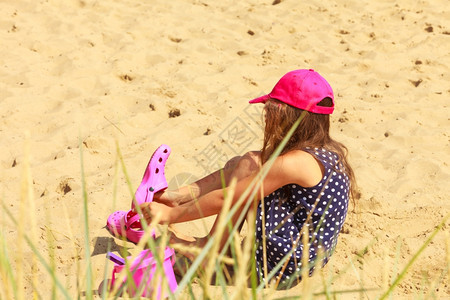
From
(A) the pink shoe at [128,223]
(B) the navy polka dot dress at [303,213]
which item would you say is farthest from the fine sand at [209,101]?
(B) the navy polka dot dress at [303,213]

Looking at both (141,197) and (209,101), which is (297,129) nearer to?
(141,197)

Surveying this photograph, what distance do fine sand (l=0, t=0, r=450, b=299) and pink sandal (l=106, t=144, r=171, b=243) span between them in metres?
0.08

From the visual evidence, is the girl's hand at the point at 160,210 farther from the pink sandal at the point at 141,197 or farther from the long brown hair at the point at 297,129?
the long brown hair at the point at 297,129

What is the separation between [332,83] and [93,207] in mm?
2141

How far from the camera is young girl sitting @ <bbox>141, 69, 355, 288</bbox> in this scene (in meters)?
2.26

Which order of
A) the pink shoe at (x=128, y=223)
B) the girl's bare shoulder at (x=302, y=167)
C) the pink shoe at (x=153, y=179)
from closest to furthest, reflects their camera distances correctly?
the girl's bare shoulder at (x=302, y=167)
the pink shoe at (x=128, y=223)
the pink shoe at (x=153, y=179)

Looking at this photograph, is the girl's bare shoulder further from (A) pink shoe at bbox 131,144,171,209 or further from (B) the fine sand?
(A) pink shoe at bbox 131,144,171,209

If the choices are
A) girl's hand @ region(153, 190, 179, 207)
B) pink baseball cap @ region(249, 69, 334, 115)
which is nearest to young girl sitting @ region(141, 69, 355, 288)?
pink baseball cap @ region(249, 69, 334, 115)

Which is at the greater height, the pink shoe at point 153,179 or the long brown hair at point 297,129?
the long brown hair at point 297,129

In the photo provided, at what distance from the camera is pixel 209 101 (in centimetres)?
399

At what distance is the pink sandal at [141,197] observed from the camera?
2.59 metres

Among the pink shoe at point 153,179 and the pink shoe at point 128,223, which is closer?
the pink shoe at point 128,223

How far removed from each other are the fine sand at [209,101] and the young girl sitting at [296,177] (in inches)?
10.3

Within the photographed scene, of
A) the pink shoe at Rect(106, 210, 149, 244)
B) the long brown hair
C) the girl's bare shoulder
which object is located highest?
the long brown hair
